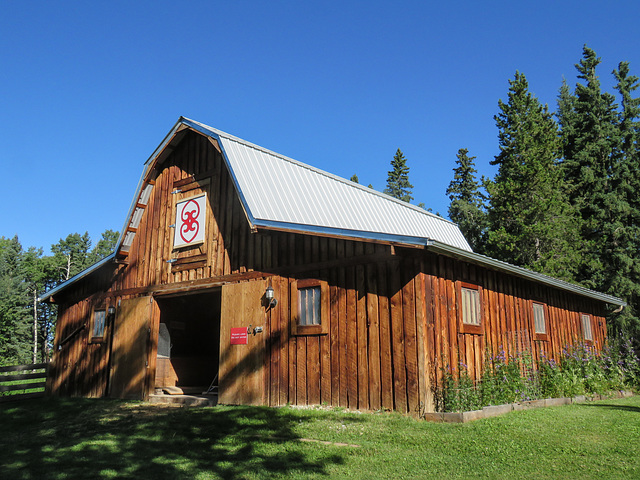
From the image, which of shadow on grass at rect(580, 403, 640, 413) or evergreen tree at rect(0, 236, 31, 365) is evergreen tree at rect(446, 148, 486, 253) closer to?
shadow on grass at rect(580, 403, 640, 413)

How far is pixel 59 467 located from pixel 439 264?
6.86 metres

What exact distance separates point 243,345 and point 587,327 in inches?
469

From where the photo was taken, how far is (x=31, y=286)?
60188mm

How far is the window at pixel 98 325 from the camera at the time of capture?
15.6 meters

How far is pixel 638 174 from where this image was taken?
1118 inches

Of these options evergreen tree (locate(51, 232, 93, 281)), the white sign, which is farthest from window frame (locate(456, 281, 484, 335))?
evergreen tree (locate(51, 232, 93, 281))

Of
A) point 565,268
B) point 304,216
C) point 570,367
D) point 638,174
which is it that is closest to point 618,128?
point 638,174

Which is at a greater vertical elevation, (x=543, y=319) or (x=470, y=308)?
(x=470, y=308)

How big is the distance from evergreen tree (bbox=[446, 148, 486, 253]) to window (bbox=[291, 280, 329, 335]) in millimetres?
24705

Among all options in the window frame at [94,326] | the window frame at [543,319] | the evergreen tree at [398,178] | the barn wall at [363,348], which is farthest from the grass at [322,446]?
the evergreen tree at [398,178]

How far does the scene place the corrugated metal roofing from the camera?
37.8 ft

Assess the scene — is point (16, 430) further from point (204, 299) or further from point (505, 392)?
point (505, 392)

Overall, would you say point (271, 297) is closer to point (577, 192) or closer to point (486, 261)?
point (486, 261)

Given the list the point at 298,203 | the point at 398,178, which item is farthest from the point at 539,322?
the point at 398,178
